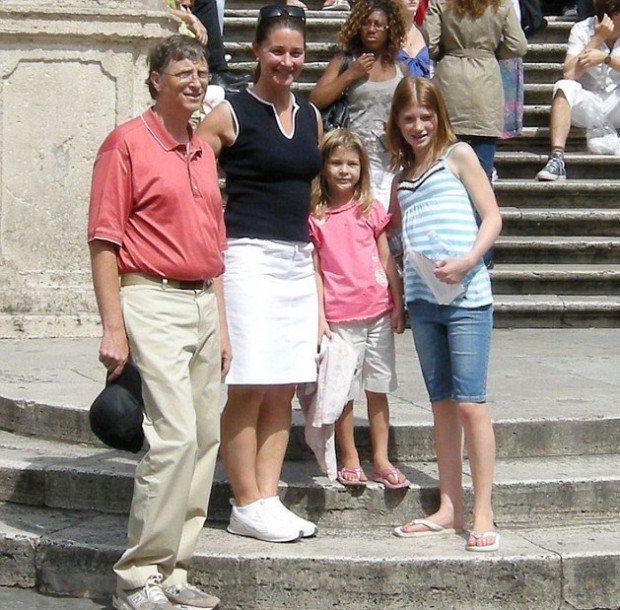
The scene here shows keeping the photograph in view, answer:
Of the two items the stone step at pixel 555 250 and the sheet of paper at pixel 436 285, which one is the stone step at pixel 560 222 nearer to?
the stone step at pixel 555 250

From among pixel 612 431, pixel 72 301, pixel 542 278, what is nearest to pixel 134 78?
pixel 72 301

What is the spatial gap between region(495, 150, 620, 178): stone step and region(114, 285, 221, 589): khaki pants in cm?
607

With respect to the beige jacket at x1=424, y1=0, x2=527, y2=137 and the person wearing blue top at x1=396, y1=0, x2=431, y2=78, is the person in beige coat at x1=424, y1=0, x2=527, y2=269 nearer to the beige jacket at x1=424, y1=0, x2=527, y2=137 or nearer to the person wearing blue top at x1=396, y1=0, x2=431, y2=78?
the beige jacket at x1=424, y1=0, x2=527, y2=137

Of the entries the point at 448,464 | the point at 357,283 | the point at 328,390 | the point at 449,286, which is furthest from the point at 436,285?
the point at 448,464

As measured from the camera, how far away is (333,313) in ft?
18.7

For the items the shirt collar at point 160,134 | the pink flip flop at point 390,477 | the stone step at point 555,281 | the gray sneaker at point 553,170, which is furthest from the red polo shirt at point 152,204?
the gray sneaker at point 553,170

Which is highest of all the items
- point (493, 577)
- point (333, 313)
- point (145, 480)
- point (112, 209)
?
point (112, 209)

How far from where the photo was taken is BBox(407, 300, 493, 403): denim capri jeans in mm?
5340

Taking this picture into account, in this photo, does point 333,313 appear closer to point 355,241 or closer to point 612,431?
point 355,241

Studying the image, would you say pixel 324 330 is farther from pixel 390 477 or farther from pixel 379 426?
pixel 390 477

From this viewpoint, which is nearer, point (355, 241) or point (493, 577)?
point (493, 577)

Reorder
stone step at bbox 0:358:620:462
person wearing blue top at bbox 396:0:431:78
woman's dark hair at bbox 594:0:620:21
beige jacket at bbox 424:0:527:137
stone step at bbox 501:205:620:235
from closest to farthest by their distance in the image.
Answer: stone step at bbox 0:358:620:462, person wearing blue top at bbox 396:0:431:78, beige jacket at bbox 424:0:527:137, stone step at bbox 501:205:620:235, woman's dark hair at bbox 594:0:620:21

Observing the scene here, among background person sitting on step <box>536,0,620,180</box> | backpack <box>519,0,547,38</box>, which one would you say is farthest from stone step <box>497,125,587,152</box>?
backpack <box>519,0,547,38</box>

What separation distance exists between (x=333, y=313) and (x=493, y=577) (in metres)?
1.18
